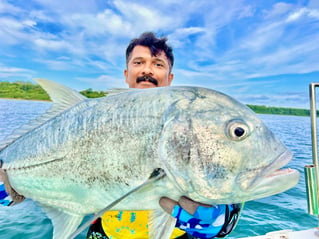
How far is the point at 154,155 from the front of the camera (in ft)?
4.19

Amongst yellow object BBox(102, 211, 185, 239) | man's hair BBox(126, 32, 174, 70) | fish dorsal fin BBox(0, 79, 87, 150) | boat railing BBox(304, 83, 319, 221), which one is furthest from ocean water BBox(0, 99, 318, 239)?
fish dorsal fin BBox(0, 79, 87, 150)

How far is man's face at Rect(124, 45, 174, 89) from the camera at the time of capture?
3055 mm

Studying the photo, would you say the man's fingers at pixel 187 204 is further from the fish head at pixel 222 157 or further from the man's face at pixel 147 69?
the man's face at pixel 147 69

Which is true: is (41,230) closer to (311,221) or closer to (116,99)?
(116,99)

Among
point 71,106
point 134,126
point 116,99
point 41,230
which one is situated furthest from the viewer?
point 41,230

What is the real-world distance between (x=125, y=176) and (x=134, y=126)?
27cm

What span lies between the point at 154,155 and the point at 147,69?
6.52ft

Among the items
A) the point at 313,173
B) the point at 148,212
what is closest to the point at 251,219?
the point at 313,173

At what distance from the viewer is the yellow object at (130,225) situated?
83.6 inches

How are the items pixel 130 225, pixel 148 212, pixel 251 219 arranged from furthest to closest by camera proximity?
pixel 251 219, pixel 130 225, pixel 148 212

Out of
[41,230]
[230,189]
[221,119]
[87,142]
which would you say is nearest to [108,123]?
[87,142]

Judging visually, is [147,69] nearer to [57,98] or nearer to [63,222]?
[57,98]

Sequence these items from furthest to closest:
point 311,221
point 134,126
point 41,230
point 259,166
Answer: point 311,221
point 41,230
point 134,126
point 259,166

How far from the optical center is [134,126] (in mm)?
1349
